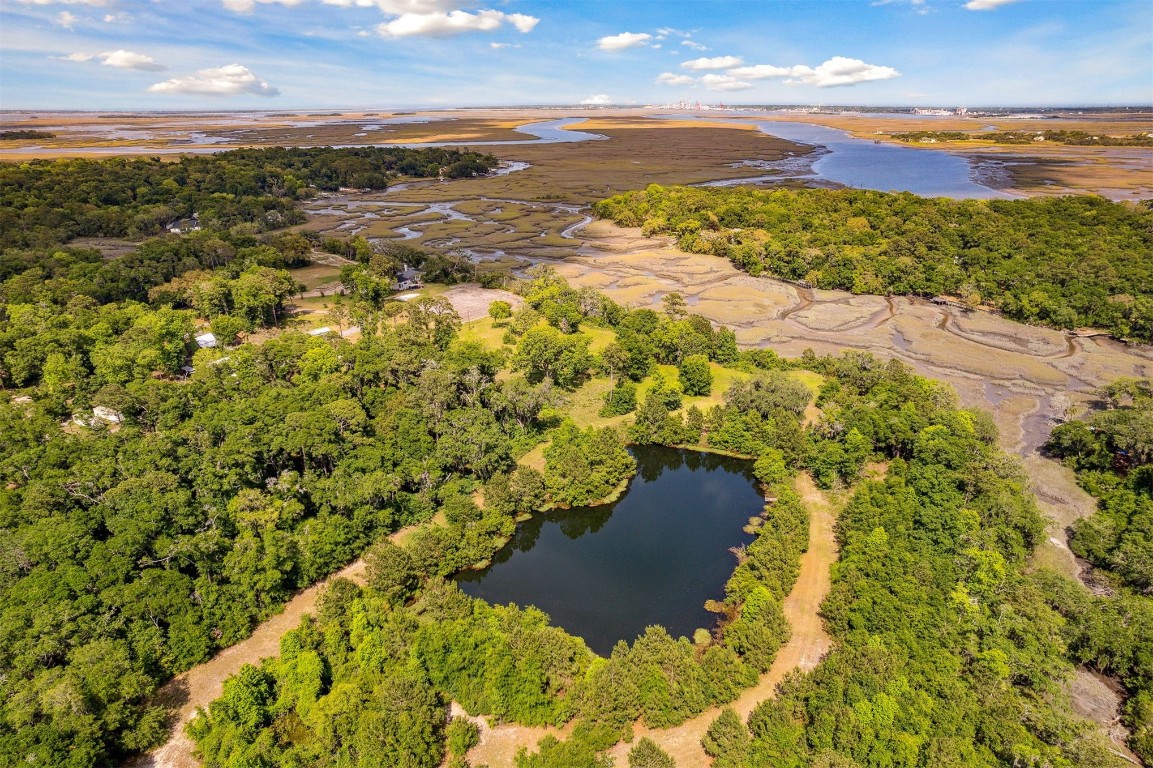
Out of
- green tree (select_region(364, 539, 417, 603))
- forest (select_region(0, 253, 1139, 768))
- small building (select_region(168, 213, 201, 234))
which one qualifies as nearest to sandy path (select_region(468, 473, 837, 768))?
forest (select_region(0, 253, 1139, 768))

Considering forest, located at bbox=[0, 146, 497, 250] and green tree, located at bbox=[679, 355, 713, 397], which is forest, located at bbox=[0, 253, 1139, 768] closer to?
green tree, located at bbox=[679, 355, 713, 397]

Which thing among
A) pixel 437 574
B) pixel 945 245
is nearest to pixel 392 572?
pixel 437 574

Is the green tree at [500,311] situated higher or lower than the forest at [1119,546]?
higher

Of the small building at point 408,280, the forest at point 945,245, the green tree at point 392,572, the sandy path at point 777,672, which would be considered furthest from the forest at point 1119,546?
the small building at point 408,280

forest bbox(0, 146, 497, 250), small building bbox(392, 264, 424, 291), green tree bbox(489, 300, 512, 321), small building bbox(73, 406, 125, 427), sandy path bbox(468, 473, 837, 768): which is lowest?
sandy path bbox(468, 473, 837, 768)

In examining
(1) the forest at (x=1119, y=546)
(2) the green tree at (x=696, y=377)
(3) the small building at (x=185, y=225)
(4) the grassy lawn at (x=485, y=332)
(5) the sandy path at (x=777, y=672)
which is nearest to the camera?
(5) the sandy path at (x=777, y=672)

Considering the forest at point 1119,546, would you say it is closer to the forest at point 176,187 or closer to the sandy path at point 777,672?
the sandy path at point 777,672

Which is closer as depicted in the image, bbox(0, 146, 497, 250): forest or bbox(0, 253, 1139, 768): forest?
bbox(0, 253, 1139, 768): forest
